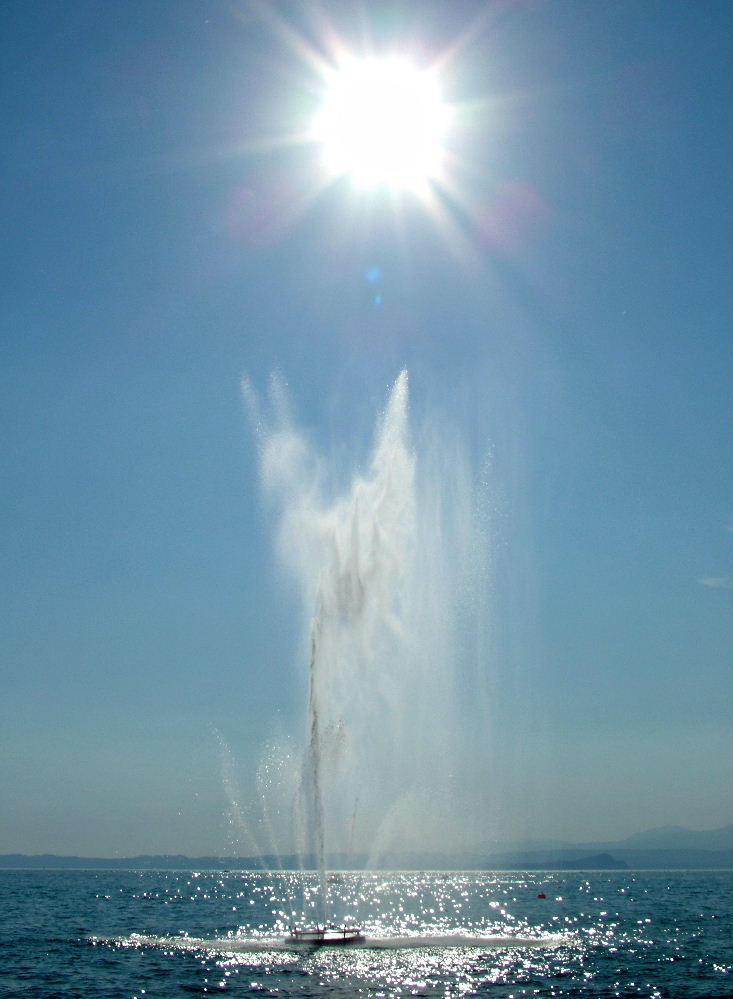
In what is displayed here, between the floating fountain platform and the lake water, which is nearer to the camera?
the lake water

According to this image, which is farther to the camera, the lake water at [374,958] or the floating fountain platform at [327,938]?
the floating fountain platform at [327,938]

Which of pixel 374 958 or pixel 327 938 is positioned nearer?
pixel 374 958

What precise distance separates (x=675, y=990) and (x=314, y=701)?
2728 cm

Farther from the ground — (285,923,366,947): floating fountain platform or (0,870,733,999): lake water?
(285,923,366,947): floating fountain platform

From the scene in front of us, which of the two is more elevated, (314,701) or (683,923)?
(314,701)

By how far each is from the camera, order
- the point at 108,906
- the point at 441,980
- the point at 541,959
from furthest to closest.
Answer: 1. the point at 108,906
2. the point at 541,959
3. the point at 441,980

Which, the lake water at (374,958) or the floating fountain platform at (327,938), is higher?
the floating fountain platform at (327,938)

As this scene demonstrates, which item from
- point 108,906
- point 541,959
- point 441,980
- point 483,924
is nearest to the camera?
point 441,980

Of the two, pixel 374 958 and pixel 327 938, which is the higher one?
pixel 327 938

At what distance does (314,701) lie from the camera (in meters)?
61.4

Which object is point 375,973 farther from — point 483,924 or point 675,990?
point 483,924

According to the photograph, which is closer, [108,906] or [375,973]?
[375,973]

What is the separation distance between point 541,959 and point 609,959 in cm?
495

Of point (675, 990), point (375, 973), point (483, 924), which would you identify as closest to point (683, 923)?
point (483, 924)
